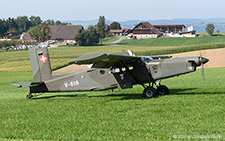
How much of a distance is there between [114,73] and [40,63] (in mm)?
4511

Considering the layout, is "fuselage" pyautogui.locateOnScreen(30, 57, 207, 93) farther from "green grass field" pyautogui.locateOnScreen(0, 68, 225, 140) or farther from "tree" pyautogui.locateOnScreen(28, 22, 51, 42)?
"tree" pyautogui.locateOnScreen(28, 22, 51, 42)

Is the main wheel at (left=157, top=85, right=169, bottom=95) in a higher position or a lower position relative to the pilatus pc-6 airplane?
lower

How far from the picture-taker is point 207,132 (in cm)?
925

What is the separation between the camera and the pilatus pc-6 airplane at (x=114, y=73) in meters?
15.6

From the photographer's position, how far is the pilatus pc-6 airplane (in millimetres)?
15625

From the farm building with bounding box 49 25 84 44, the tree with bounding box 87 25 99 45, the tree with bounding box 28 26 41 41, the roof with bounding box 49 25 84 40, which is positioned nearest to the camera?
the tree with bounding box 87 25 99 45

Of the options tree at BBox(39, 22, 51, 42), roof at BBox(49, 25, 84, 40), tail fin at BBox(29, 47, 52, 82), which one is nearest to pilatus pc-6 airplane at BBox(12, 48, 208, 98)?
tail fin at BBox(29, 47, 52, 82)

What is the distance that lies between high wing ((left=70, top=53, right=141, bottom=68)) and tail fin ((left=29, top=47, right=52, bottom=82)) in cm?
329

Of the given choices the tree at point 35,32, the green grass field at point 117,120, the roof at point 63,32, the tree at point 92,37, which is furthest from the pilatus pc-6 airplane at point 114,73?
the roof at point 63,32

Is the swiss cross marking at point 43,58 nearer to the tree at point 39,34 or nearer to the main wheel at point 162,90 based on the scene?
the main wheel at point 162,90

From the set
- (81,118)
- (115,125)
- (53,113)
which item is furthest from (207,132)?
(53,113)

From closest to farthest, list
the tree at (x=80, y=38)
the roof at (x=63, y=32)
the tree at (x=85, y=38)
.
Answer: the tree at (x=80, y=38)
the tree at (x=85, y=38)
the roof at (x=63, y=32)

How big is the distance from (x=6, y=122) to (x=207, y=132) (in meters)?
7.54

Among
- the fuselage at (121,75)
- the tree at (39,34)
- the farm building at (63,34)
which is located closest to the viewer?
the fuselage at (121,75)
